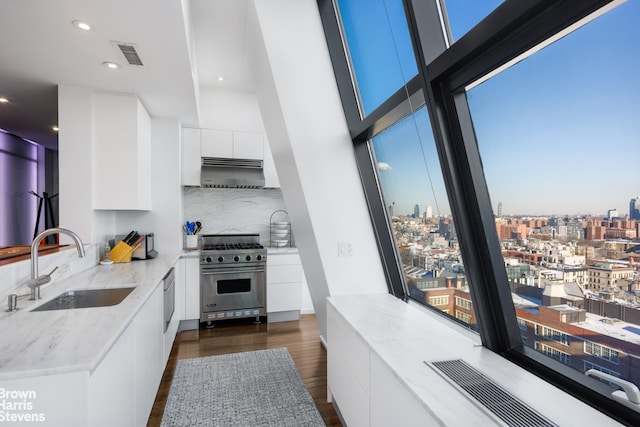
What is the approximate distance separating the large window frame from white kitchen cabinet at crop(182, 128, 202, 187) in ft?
10.4

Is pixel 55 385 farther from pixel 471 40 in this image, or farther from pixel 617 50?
pixel 617 50

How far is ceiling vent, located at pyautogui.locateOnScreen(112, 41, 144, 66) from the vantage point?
91.1 inches

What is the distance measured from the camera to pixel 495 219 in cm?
148

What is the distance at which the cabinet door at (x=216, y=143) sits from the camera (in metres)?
4.37

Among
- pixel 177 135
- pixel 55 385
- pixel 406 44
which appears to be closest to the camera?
pixel 55 385

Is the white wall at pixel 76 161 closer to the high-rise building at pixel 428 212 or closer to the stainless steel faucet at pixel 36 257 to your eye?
the stainless steel faucet at pixel 36 257

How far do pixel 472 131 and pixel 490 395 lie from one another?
3.47 feet

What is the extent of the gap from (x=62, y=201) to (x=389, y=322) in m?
3.02

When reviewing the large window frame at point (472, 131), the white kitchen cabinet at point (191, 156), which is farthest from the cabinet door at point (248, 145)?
the large window frame at point (472, 131)

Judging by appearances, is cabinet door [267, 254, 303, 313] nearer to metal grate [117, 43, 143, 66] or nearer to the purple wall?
metal grate [117, 43, 143, 66]

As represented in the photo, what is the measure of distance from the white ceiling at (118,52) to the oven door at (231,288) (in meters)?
1.94

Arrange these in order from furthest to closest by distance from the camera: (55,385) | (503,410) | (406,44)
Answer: (406,44) < (55,385) < (503,410)

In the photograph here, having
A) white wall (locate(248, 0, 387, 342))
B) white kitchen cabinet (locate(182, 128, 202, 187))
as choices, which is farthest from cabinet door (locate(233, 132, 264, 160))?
white wall (locate(248, 0, 387, 342))

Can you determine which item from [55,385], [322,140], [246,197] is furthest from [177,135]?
[55,385]
